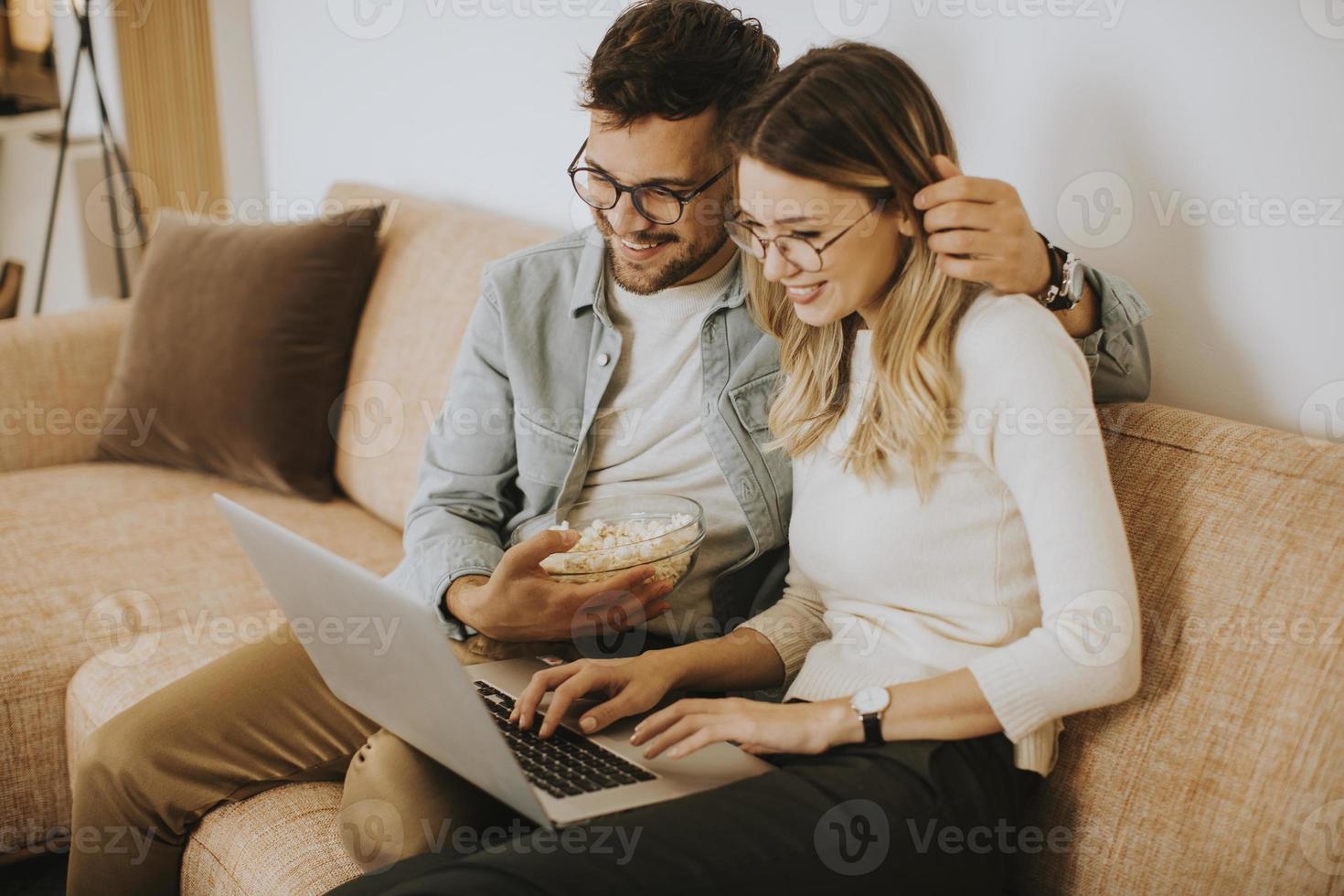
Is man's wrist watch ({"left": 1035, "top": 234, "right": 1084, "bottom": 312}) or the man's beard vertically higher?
man's wrist watch ({"left": 1035, "top": 234, "right": 1084, "bottom": 312})

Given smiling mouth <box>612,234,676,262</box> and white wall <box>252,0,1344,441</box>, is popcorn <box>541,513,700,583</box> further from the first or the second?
white wall <box>252,0,1344,441</box>

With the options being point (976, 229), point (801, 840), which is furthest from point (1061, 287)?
point (801, 840)

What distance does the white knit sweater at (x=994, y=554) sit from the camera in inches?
40.9

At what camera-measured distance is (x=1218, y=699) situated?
108cm

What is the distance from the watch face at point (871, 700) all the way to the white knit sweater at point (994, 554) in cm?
6

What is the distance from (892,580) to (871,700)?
13 cm

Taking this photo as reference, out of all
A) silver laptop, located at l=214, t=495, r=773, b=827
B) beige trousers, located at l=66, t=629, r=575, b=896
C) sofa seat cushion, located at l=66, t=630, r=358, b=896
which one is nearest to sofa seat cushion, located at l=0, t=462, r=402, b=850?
sofa seat cushion, located at l=66, t=630, r=358, b=896

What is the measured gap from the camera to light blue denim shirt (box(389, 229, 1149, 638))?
1482 millimetres

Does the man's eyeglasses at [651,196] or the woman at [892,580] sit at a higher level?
the man's eyeglasses at [651,196]

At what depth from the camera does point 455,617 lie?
147 cm

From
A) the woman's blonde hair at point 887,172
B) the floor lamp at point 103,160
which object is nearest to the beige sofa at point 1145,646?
the woman's blonde hair at point 887,172

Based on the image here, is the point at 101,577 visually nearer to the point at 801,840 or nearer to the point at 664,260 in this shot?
the point at 664,260

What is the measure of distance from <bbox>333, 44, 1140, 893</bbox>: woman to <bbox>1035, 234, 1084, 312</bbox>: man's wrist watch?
86mm

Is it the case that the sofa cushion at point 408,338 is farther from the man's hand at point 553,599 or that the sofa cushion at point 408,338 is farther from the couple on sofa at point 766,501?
the man's hand at point 553,599
